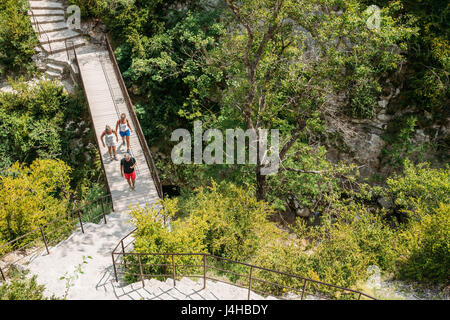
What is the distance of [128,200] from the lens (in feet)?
34.4

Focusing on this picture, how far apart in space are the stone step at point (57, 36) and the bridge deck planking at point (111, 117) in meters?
0.92

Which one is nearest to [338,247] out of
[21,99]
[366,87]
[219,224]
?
[219,224]

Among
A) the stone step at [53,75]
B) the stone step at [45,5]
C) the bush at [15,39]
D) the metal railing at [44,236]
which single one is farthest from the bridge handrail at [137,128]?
the bush at [15,39]

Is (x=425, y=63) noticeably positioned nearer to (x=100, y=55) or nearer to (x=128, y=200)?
(x=128, y=200)

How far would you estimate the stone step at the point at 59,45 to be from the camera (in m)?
15.3

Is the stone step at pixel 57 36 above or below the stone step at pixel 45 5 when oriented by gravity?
below

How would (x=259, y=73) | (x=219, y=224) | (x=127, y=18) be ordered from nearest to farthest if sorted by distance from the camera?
(x=219, y=224) → (x=259, y=73) → (x=127, y=18)

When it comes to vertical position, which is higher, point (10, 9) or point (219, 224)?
point (10, 9)

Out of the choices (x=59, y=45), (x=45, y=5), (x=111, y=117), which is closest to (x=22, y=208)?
(x=111, y=117)

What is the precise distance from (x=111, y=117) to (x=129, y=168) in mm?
3567

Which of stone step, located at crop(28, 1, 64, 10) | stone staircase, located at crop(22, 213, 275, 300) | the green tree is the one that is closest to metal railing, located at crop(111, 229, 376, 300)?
stone staircase, located at crop(22, 213, 275, 300)

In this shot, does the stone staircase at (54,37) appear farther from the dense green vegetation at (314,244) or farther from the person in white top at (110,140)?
the dense green vegetation at (314,244)

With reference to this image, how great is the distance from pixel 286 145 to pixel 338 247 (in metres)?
4.12

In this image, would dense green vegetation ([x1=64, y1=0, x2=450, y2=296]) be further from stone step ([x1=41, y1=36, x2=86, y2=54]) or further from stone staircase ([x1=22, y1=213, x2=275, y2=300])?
stone step ([x1=41, y1=36, x2=86, y2=54])
